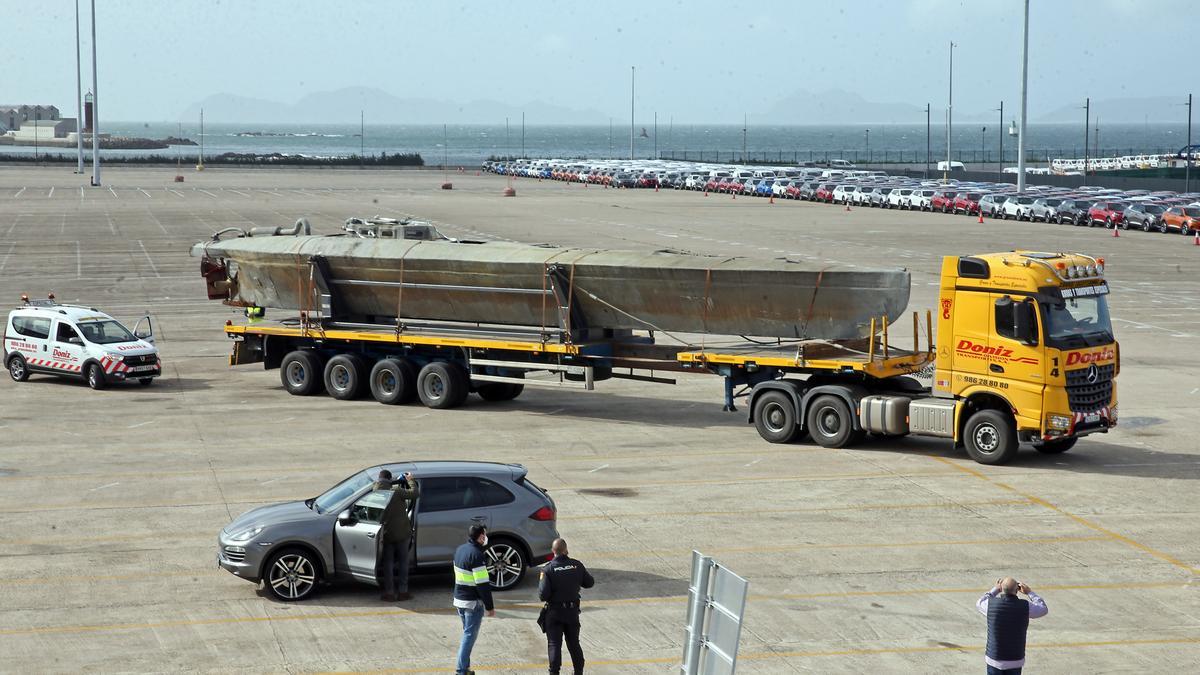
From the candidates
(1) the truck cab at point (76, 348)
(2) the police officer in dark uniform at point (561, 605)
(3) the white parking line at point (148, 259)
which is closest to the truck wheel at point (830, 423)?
(2) the police officer in dark uniform at point (561, 605)

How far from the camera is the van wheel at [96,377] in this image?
30641mm

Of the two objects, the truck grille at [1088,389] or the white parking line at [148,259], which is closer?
the truck grille at [1088,389]

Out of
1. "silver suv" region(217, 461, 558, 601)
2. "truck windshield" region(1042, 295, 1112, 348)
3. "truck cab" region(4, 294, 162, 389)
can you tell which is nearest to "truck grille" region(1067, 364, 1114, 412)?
"truck windshield" region(1042, 295, 1112, 348)

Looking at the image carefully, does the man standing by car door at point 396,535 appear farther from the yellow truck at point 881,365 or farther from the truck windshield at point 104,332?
the truck windshield at point 104,332

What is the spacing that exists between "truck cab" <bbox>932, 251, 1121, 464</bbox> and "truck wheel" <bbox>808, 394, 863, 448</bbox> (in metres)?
1.60

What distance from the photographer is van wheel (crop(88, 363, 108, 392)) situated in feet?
101

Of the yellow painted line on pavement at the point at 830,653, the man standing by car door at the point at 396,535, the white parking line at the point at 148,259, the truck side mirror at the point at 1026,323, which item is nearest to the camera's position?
the yellow painted line on pavement at the point at 830,653

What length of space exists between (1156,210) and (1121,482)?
189 feet

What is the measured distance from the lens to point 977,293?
2305 cm

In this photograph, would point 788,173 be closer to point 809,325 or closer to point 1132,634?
point 809,325

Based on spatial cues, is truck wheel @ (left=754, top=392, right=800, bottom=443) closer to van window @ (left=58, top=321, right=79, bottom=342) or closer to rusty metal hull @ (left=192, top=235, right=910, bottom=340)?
rusty metal hull @ (left=192, top=235, right=910, bottom=340)

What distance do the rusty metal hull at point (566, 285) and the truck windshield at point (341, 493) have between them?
35.4 feet

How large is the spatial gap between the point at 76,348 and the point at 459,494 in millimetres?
17276

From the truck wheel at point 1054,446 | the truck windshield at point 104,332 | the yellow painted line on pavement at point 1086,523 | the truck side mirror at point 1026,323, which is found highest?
the truck side mirror at point 1026,323
